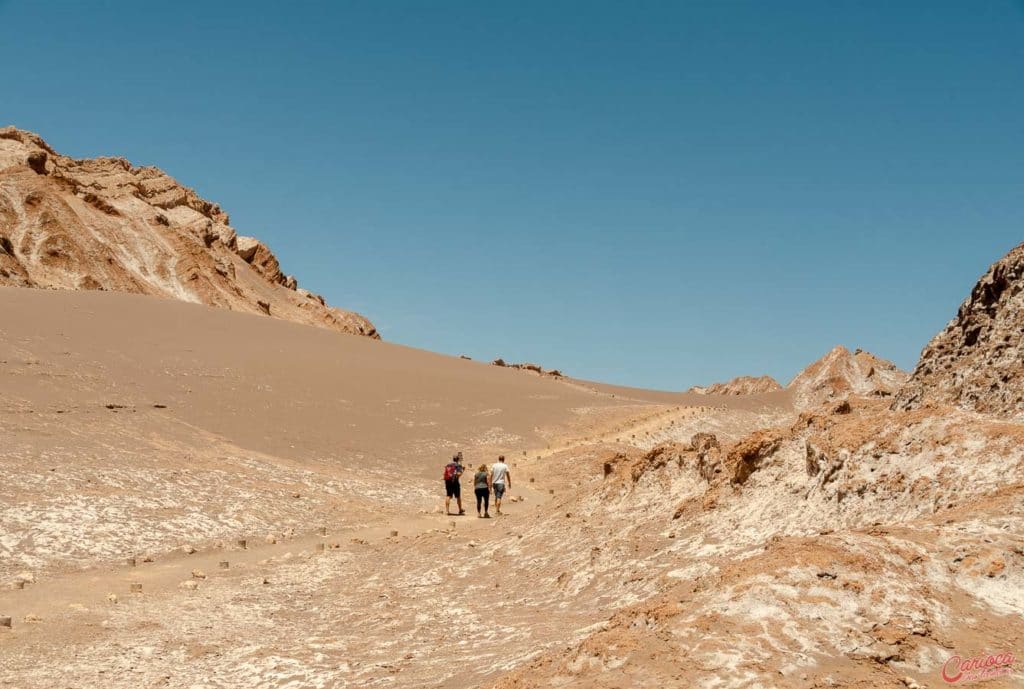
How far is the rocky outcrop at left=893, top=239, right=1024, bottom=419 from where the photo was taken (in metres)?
9.03

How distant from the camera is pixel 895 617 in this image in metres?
5.43

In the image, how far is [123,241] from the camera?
55844 millimetres

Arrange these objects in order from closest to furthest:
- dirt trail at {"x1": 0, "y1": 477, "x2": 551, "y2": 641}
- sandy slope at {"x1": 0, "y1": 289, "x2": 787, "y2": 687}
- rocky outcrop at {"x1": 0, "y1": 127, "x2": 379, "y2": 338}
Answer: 1. sandy slope at {"x1": 0, "y1": 289, "x2": 787, "y2": 687}
2. dirt trail at {"x1": 0, "y1": 477, "x2": 551, "y2": 641}
3. rocky outcrop at {"x1": 0, "y1": 127, "x2": 379, "y2": 338}

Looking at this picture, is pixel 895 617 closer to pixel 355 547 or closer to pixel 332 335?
pixel 355 547

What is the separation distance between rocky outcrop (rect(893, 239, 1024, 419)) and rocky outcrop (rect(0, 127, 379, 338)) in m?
44.5

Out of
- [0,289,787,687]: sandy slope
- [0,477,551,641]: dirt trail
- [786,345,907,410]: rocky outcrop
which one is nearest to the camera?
[0,289,787,687]: sandy slope

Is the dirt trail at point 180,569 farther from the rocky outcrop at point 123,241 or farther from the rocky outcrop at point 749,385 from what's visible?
the rocky outcrop at point 749,385

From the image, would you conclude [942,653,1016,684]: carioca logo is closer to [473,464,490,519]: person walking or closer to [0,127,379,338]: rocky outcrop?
[473,464,490,519]: person walking

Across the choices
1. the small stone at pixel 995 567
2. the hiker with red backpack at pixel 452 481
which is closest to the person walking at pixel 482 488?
the hiker with red backpack at pixel 452 481

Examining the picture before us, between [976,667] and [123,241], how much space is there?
59.3 meters

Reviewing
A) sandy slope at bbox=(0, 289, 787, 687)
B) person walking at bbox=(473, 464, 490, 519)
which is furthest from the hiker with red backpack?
sandy slope at bbox=(0, 289, 787, 687)

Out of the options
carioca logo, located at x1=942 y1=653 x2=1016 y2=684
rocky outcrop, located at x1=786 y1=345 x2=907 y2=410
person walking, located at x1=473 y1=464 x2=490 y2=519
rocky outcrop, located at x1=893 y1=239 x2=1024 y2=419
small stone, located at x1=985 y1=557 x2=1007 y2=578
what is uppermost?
rocky outcrop, located at x1=786 y1=345 x2=907 y2=410

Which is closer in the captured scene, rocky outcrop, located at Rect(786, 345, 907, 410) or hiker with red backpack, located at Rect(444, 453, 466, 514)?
hiker with red backpack, located at Rect(444, 453, 466, 514)

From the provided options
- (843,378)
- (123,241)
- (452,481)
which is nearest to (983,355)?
(452,481)
